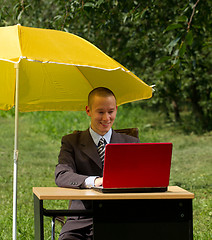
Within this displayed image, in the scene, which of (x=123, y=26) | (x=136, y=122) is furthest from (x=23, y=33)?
(x=136, y=122)

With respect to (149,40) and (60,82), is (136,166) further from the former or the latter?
(149,40)

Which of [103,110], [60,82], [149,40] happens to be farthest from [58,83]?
[149,40]

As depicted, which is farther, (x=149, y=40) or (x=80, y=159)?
(x=149, y=40)

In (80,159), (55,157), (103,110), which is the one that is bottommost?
(55,157)

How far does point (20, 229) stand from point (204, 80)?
1144 cm

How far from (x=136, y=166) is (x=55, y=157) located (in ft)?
31.6

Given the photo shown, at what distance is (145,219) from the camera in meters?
3.08

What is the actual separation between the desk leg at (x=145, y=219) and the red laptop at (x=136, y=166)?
9cm

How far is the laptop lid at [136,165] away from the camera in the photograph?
117 inches

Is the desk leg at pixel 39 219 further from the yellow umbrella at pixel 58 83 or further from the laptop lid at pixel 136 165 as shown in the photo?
the yellow umbrella at pixel 58 83

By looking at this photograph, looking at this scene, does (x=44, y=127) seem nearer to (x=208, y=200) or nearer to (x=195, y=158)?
(x=195, y=158)

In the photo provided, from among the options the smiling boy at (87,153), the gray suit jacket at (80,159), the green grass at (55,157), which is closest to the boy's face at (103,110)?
the smiling boy at (87,153)

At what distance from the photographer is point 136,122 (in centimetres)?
1881

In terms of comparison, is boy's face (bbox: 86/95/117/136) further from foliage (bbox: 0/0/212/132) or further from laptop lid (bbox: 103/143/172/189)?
foliage (bbox: 0/0/212/132)
